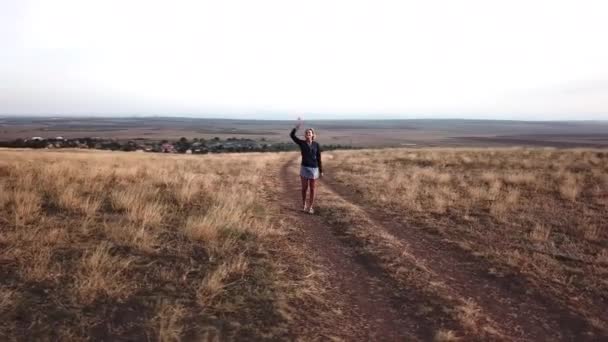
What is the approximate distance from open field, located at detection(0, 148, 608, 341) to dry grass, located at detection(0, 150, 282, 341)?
2 centimetres

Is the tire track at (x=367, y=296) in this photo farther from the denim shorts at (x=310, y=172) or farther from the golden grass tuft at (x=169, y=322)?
the denim shorts at (x=310, y=172)

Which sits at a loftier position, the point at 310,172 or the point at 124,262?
the point at 310,172

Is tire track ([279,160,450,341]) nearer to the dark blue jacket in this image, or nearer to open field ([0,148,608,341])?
open field ([0,148,608,341])

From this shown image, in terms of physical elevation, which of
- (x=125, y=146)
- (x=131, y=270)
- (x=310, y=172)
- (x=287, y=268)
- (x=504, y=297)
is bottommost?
(x=125, y=146)

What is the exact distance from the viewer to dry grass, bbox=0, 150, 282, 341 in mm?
4406

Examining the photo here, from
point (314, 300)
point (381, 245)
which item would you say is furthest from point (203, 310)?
point (381, 245)

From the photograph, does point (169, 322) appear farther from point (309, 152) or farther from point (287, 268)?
point (309, 152)

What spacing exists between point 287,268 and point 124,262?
7.34 feet

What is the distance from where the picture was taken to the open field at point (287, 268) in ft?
14.9

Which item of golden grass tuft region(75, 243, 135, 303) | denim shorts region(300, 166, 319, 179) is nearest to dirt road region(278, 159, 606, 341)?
denim shorts region(300, 166, 319, 179)

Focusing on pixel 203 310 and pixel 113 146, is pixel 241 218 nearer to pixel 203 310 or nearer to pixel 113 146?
pixel 203 310

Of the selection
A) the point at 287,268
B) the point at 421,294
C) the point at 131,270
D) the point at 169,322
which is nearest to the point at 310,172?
the point at 287,268

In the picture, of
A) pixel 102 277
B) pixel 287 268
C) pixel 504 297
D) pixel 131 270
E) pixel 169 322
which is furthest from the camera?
pixel 287 268

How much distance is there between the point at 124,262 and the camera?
5.53 metres
